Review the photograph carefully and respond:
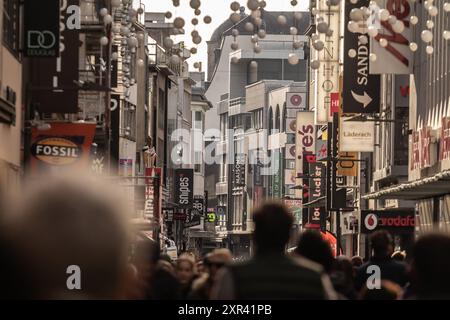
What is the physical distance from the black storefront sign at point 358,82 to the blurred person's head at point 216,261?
115ft

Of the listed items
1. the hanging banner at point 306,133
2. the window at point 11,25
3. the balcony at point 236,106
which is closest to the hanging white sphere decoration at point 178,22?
the window at point 11,25

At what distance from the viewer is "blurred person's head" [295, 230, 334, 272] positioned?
1226 centimetres

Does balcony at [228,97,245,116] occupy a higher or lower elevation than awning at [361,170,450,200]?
higher

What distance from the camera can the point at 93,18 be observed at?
48.1m

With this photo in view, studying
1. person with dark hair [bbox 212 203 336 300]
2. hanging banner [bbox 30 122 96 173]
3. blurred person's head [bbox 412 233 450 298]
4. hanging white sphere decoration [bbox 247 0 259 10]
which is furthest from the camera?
hanging banner [bbox 30 122 96 173]

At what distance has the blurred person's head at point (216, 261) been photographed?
1330 centimetres

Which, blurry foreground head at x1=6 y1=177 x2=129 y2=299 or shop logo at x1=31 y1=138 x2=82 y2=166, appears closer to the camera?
blurry foreground head at x1=6 y1=177 x2=129 y2=299

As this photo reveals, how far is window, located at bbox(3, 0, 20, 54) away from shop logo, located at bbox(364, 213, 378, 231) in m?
9.94

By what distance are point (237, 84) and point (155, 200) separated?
419ft

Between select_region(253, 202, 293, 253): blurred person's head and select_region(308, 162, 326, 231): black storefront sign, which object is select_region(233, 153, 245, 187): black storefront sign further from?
select_region(253, 202, 293, 253): blurred person's head

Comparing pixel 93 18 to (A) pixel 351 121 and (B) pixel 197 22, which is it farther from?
(B) pixel 197 22

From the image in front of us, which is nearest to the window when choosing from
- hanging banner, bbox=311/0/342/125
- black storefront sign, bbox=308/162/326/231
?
hanging banner, bbox=311/0/342/125

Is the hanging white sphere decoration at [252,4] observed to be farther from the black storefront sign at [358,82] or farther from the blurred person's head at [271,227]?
the black storefront sign at [358,82]
